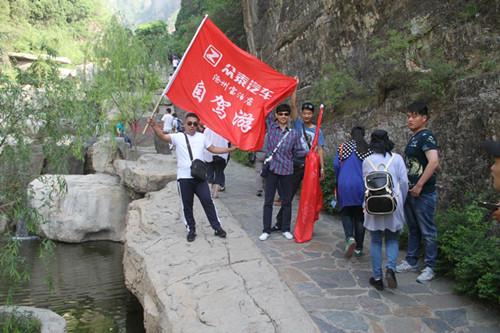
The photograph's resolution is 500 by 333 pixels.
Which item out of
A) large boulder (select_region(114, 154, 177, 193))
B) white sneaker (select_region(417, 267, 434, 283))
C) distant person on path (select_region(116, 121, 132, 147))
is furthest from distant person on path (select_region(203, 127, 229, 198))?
distant person on path (select_region(116, 121, 132, 147))

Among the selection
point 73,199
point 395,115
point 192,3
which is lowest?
point 73,199

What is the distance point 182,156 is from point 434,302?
3436 mm

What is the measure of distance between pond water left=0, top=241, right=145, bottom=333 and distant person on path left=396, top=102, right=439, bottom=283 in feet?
13.9

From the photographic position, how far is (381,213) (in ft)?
15.1

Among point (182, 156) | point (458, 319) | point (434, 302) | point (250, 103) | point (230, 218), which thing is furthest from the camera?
point (230, 218)

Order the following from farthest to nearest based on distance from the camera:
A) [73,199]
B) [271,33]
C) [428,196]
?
[271,33] → [73,199] → [428,196]

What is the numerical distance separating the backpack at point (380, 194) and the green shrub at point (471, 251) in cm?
99

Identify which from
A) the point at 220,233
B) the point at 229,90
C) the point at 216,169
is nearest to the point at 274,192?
the point at 220,233

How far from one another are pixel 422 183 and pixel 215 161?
14.2 feet

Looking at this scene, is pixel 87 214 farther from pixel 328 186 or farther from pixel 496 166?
pixel 496 166

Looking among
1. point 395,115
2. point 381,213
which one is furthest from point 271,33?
point 381,213

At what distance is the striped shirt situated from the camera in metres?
6.12

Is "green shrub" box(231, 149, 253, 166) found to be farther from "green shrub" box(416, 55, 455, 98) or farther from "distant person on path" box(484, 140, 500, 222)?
"distant person on path" box(484, 140, 500, 222)

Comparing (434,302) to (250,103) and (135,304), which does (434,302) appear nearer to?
(250,103)
